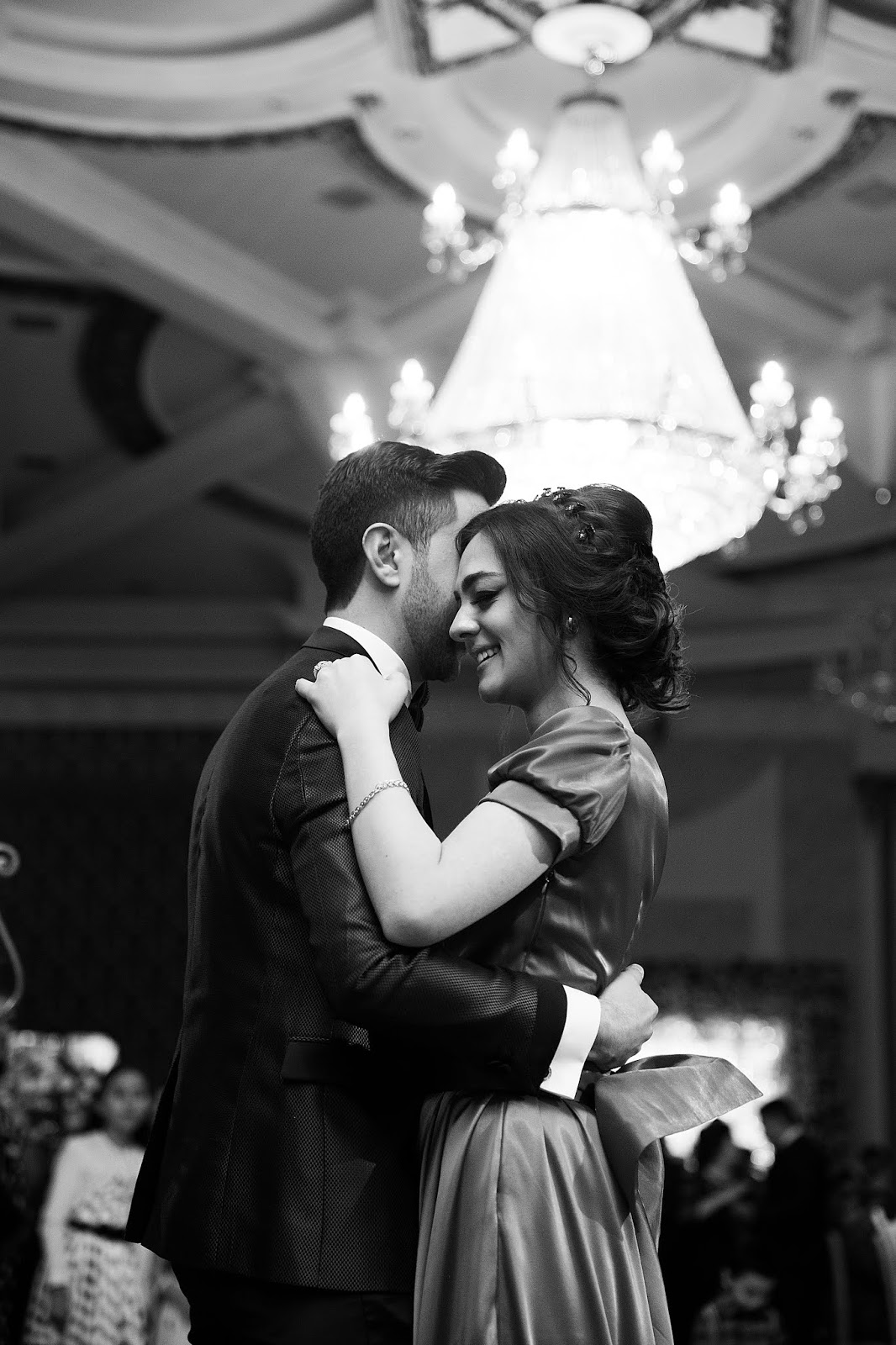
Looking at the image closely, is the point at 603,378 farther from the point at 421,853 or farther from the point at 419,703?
the point at 421,853

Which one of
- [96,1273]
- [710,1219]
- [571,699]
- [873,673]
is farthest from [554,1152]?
[873,673]

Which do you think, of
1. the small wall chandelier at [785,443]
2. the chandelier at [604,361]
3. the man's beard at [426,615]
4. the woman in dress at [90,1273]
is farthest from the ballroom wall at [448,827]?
the man's beard at [426,615]

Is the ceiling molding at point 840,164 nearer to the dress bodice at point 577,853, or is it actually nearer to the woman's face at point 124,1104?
the woman's face at point 124,1104

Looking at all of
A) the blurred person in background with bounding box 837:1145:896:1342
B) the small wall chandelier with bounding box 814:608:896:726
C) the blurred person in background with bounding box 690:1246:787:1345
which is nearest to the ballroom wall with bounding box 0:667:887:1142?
the small wall chandelier with bounding box 814:608:896:726

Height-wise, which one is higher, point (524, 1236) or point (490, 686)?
point (490, 686)

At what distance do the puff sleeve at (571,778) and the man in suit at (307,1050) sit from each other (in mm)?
170

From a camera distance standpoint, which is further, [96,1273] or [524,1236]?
[96,1273]

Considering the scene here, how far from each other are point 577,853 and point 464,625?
1.11 feet

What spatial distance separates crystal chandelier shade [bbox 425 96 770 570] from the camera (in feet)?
18.4

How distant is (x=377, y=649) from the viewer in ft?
7.89

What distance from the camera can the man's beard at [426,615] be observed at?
2.44 metres

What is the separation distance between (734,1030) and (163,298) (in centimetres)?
748

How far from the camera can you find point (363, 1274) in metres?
2.15

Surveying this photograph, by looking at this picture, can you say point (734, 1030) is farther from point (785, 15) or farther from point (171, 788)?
point (785, 15)
